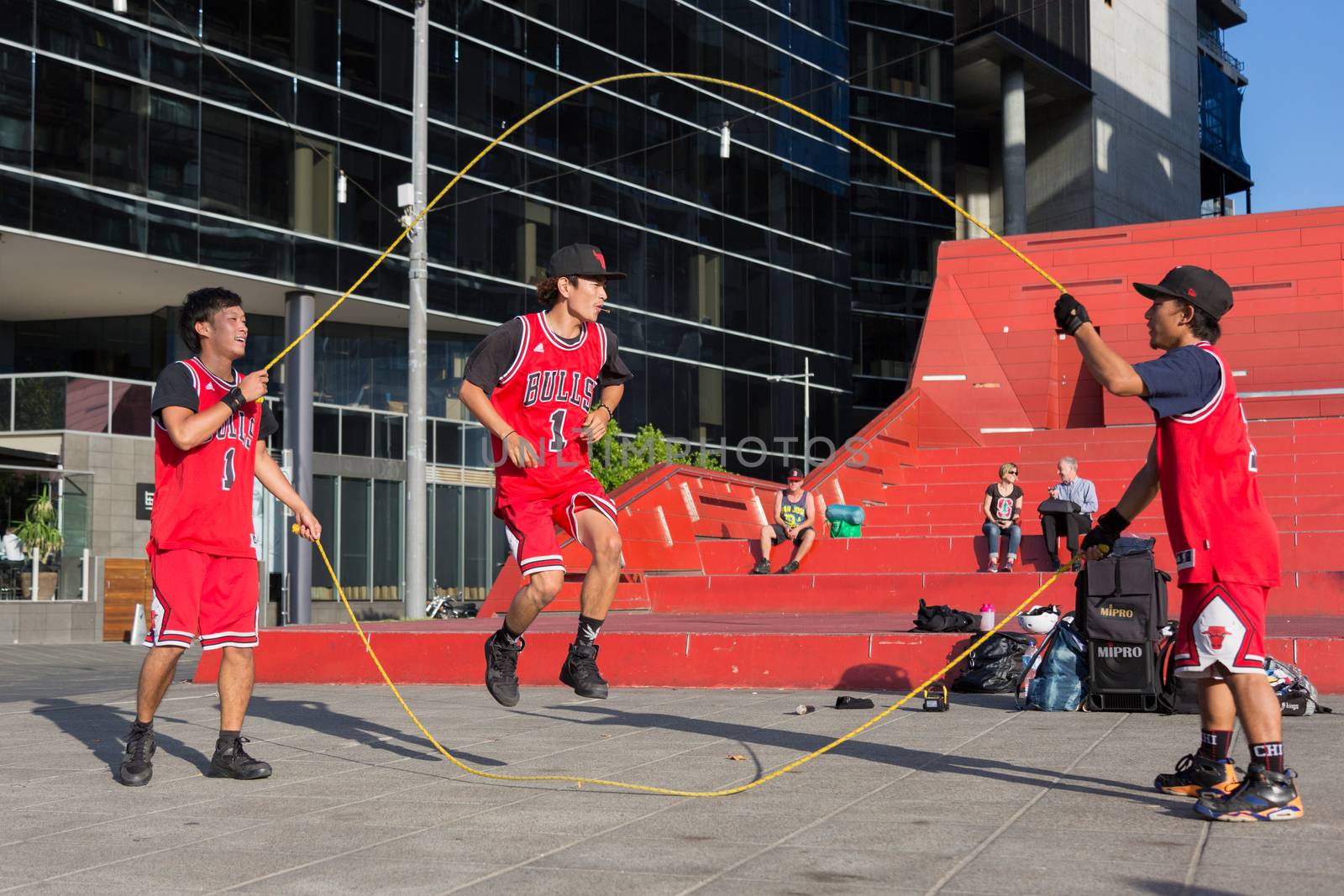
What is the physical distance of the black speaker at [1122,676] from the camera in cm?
884

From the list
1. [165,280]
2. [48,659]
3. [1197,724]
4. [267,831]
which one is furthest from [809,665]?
[165,280]

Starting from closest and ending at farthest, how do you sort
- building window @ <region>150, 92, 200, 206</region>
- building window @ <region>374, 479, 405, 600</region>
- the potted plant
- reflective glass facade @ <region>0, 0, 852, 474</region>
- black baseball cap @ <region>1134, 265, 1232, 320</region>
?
black baseball cap @ <region>1134, 265, 1232, 320</region> < the potted plant < reflective glass facade @ <region>0, 0, 852, 474</region> < building window @ <region>150, 92, 200, 206</region> < building window @ <region>374, 479, 405, 600</region>

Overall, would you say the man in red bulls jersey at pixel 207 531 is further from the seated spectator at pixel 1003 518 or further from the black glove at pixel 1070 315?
the seated spectator at pixel 1003 518

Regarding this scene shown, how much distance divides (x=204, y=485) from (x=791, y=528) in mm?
11489

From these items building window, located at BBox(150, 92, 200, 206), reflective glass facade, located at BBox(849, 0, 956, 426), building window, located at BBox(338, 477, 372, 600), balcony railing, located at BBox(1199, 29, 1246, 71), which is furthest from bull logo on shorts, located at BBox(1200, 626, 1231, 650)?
balcony railing, located at BBox(1199, 29, 1246, 71)

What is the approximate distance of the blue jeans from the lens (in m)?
16.6

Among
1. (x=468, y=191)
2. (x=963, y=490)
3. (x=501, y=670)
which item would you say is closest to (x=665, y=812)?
(x=501, y=670)

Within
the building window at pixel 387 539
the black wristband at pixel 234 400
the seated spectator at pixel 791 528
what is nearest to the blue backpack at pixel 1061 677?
the black wristband at pixel 234 400

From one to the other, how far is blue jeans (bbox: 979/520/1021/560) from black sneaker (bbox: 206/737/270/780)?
1120cm

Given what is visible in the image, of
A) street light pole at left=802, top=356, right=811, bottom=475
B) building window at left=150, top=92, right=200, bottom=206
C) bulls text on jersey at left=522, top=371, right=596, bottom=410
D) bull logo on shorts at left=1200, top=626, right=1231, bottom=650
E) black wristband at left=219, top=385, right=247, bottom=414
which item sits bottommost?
bull logo on shorts at left=1200, top=626, right=1231, bottom=650

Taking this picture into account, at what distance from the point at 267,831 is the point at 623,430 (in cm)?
3398

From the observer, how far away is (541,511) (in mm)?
6969

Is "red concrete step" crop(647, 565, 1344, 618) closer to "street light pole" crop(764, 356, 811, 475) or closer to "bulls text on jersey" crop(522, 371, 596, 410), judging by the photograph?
"bulls text on jersey" crop(522, 371, 596, 410)

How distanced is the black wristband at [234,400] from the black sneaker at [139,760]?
1.51 m
